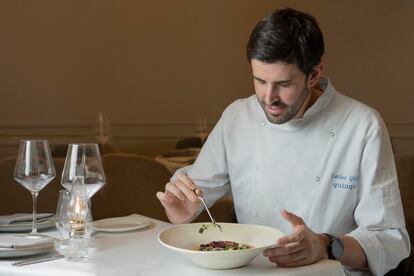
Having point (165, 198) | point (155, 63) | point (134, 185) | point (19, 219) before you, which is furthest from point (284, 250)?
point (155, 63)

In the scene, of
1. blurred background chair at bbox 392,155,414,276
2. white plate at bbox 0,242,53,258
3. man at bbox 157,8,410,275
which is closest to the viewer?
white plate at bbox 0,242,53,258

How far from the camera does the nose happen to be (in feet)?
6.05

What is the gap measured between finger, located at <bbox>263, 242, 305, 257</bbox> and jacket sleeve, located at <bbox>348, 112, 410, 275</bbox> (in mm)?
356

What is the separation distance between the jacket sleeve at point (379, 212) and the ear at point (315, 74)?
8.9 inches

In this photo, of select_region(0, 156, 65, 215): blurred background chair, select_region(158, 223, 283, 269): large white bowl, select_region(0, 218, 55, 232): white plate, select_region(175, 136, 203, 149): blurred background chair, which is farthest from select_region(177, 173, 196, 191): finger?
select_region(175, 136, 203, 149): blurred background chair

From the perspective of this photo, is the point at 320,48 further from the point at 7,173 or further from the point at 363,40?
the point at 363,40

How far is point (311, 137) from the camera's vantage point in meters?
2.02

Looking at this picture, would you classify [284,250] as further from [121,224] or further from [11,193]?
[11,193]

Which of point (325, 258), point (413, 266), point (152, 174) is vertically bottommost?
point (413, 266)

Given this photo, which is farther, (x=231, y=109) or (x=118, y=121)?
(x=118, y=121)

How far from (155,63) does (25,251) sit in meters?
4.67

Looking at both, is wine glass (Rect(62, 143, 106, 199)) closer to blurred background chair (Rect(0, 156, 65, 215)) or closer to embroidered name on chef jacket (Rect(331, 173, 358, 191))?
embroidered name on chef jacket (Rect(331, 173, 358, 191))

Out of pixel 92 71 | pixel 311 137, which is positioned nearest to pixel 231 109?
pixel 311 137

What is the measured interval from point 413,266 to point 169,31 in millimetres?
3505
